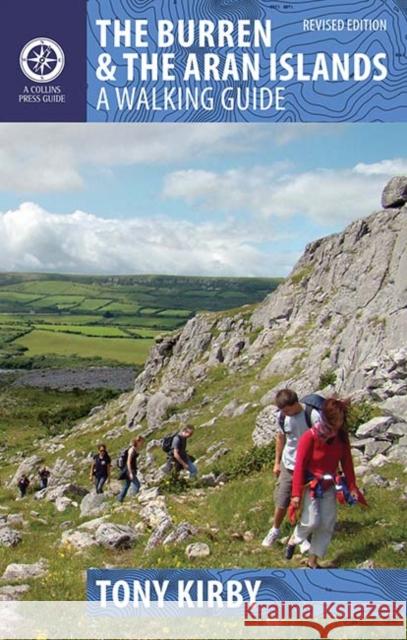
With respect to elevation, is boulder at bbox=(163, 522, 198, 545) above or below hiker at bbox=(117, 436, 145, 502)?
above

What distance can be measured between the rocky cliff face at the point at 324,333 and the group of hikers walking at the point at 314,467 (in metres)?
7.42

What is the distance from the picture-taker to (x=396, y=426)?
15.2m

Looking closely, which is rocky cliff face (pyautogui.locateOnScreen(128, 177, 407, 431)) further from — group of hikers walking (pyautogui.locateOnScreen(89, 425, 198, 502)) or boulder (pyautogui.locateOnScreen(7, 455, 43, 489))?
boulder (pyautogui.locateOnScreen(7, 455, 43, 489))

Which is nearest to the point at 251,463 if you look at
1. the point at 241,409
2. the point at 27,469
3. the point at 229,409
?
the point at 241,409

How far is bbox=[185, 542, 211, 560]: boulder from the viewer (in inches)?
417

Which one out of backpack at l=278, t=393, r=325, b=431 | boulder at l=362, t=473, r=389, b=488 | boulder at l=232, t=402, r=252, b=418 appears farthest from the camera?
boulder at l=232, t=402, r=252, b=418

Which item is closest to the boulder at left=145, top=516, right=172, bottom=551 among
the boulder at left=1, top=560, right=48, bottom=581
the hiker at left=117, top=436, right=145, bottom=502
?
the boulder at left=1, top=560, right=48, bottom=581

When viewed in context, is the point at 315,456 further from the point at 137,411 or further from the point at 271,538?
the point at 137,411

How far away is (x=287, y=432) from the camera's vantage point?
9773mm

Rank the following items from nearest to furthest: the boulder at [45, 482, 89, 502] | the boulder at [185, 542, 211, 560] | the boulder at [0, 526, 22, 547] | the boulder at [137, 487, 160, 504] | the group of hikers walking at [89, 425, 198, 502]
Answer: the boulder at [185, 542, 211, 560] < the boulder at [0, 526, 22, 547] < the boulder at [137, 487, 160, 504] < the group of hikers walking at [89, 425, 198, 502] < the boulder at [45, 482, 89, 502]

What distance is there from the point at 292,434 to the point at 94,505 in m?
11.4

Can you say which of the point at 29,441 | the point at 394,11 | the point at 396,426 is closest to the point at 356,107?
the point at 394,11

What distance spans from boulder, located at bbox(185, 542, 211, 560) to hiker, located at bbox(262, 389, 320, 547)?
156cm

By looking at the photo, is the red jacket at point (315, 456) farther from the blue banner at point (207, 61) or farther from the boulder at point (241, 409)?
the boulder at point (241, 409)
